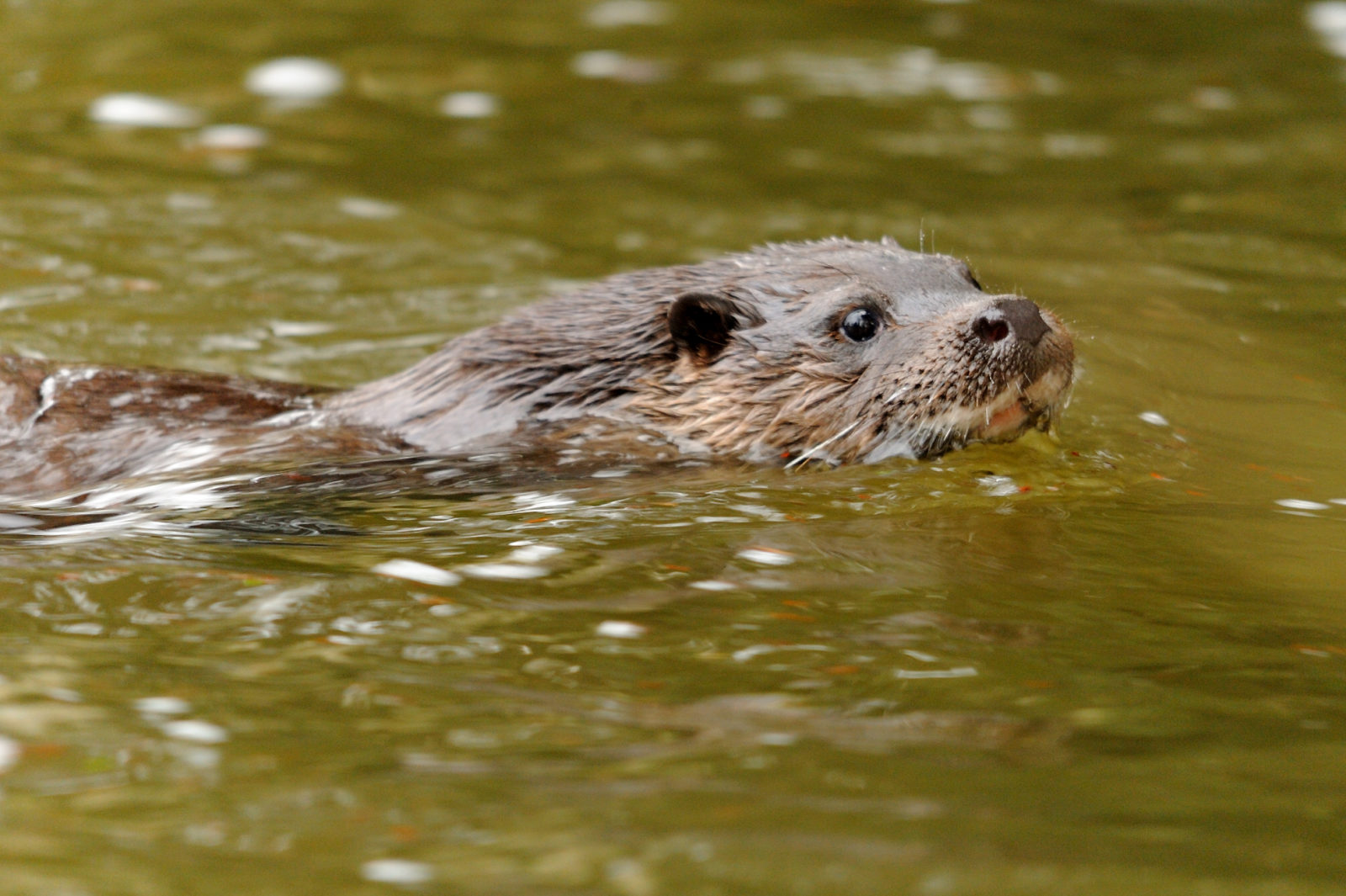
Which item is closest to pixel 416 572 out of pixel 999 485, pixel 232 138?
pixel 999 485

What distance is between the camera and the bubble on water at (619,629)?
3875 mm

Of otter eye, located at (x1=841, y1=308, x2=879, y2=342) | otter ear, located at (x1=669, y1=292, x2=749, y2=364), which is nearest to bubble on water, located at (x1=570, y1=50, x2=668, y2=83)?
otter ear, located at (x1=669, y1=292, x2=749, y2=364)

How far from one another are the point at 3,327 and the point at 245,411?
2539 mm

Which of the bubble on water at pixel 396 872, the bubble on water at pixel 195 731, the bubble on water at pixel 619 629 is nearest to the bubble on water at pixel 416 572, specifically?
the bubble on water at pixel 619 629

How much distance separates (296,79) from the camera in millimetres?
11555

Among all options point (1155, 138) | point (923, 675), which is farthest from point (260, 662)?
point (1155, 138)

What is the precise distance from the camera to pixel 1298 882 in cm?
276

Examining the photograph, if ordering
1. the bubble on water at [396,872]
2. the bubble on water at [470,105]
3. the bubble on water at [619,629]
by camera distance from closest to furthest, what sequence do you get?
the bubble on water at [396,872] < the bubble on water at [619,629] < the bubble on water at [470,105]

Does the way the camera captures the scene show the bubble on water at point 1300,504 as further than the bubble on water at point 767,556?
Yes

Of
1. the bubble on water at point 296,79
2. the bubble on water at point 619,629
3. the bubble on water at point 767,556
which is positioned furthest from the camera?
the bubble on water at point 296,79

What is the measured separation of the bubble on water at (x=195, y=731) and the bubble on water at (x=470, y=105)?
831 cm

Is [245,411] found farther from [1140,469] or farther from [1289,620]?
[1289,620]

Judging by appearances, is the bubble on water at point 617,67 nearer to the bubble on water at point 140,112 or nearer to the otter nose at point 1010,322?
the bubble on water at point 140,112

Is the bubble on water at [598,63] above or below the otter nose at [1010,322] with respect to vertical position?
above
